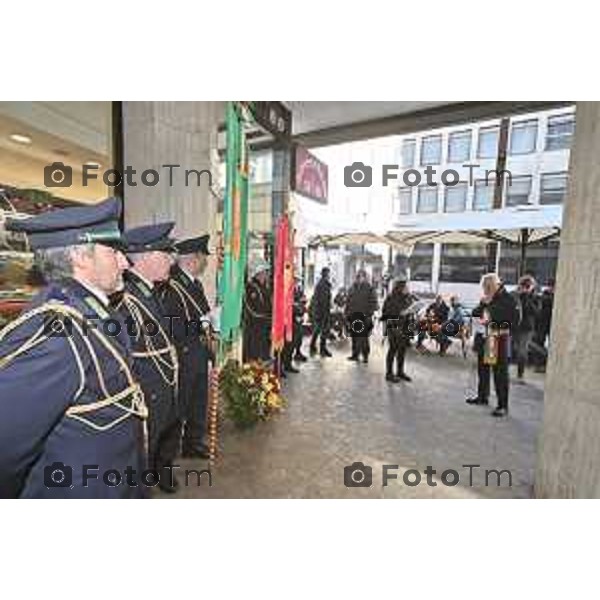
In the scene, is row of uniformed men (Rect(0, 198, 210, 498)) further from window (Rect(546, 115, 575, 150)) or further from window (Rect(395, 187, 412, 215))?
window (Rect(395, 187, 412, 215))

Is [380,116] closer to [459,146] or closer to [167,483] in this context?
[167,483]

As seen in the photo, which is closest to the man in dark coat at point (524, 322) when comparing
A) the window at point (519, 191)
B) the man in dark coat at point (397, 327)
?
the man in dark coat at point (397, 327)

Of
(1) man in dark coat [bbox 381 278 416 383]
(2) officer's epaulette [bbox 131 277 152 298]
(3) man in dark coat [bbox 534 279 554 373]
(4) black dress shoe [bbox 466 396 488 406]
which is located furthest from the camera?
(3) man in dark coat [bbox 534 279 554 373]

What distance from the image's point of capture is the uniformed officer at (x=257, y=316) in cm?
578

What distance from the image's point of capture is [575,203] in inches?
115

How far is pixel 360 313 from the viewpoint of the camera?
7.62 metres

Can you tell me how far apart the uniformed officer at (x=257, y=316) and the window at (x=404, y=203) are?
22556mm

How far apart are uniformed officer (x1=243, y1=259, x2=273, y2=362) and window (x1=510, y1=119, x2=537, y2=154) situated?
20.8m

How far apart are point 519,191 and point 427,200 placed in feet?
17.1

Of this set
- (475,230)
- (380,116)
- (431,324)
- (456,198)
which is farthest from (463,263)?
(380,116)

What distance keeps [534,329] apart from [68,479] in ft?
23.9

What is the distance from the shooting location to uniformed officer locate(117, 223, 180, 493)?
2449 millimetres

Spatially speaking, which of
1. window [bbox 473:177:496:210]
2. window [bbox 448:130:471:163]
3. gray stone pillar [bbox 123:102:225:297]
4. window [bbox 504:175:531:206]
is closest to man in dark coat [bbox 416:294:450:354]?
gray stone pillar [bbox 123:102:225:297]

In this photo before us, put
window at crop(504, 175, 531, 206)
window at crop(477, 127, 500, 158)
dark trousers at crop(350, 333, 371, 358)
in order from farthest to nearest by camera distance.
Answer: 1. window at crop(504, 175, 531, 206)
2. window at crop(477, 127, 500, 158)
3. dark trousers at crop(350, 333, 371, 358)
